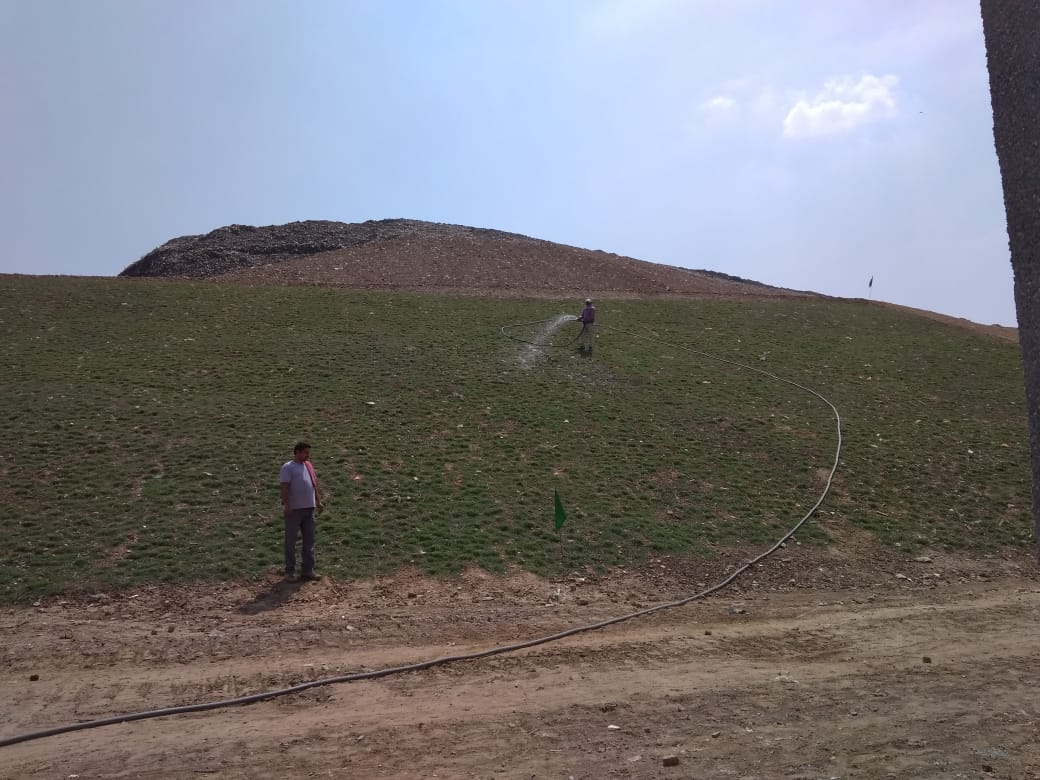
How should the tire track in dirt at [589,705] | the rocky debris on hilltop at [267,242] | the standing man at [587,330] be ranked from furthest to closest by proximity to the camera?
the rocky debris on hilltop at [267,242]
the standing man at [587,330]
the tire track in dirt at [589,705]

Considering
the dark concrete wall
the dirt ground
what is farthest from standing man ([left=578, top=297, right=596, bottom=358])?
the dark concrete wall

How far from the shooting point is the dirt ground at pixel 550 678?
6.92m

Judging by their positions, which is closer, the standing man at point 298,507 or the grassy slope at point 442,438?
the standing man at point 298,507

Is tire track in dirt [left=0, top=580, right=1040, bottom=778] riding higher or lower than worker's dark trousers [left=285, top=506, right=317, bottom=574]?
lower

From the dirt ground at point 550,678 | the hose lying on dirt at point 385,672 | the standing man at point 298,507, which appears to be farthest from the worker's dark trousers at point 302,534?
the hose lying on dirt at point 385,672

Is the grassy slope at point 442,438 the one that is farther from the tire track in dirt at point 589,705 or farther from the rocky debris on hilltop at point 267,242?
the rocky debris on hilltop at point 267,242

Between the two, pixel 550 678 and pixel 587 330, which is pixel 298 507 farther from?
pixel 587 330

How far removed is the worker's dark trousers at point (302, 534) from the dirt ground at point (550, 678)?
11.9 inches

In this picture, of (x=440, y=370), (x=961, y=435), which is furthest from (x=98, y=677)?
(x=961, y=435)

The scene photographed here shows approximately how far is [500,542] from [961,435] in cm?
1239

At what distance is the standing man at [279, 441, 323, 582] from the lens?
11.6 meters

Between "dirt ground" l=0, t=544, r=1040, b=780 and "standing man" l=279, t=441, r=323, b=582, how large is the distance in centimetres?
32

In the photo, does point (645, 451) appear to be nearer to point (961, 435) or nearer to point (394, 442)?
point (394, 442)

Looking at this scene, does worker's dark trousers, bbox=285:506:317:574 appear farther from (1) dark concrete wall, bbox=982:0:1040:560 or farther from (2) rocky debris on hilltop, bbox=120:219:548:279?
(2) rocky debris on hilltop, bbox=120:219:548:279
